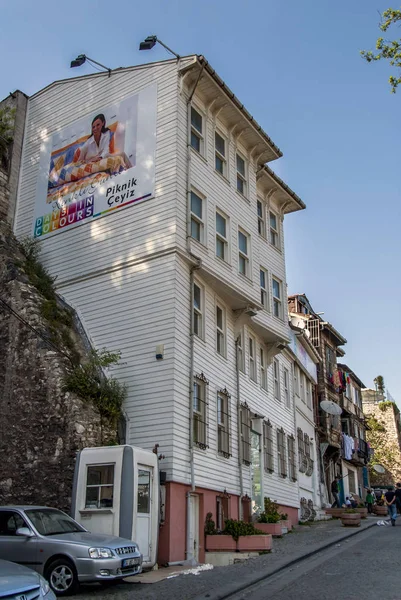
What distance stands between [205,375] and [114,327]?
295cm

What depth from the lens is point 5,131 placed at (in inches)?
920

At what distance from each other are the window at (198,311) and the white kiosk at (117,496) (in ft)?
16.6

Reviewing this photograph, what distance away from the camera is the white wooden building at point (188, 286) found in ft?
55.4

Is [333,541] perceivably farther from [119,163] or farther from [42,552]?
[119,163]

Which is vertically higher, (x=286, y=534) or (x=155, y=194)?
(x=155, y=194)

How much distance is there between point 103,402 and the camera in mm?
16516

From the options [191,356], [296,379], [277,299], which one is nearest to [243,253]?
[277,299]

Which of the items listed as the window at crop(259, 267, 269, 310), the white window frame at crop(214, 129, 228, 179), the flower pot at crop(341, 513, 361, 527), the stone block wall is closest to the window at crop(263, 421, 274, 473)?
the flower pot at crop(341, 513, 361, 527)

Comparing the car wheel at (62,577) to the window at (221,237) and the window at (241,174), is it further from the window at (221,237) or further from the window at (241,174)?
the window at (241,174)

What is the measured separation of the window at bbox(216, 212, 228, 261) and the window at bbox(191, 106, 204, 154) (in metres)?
2.26

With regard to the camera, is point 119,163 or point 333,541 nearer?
point 333,541

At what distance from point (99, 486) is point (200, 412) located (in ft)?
14.6

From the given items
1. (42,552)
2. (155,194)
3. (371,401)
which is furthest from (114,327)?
(371,401)

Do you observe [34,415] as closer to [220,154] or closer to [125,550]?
[125,550]
